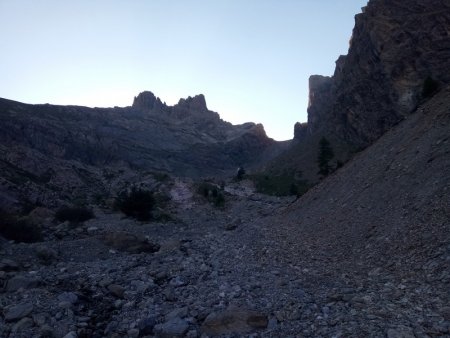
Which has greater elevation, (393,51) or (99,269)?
(393,51)

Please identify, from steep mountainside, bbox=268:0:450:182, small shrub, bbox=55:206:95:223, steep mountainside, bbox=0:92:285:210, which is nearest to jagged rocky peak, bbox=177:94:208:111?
steep mountainside, bbox=0:92:285:210

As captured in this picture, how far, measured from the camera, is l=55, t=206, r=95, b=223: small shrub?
33.4m

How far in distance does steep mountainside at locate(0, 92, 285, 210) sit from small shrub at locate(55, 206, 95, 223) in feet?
24.5

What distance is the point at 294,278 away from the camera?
1369 cm

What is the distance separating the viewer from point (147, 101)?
19625 centimetres

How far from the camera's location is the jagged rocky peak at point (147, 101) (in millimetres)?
194663

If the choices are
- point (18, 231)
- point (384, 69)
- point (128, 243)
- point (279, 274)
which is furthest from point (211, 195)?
point (384, 69)

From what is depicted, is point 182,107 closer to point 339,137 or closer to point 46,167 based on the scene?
point 339,137

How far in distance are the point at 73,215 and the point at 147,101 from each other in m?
169

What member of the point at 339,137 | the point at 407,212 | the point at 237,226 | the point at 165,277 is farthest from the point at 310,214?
the point at 339,137

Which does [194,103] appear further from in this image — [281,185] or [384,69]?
[384,69]

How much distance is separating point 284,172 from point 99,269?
76620 mm

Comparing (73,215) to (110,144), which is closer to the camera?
(73,215)

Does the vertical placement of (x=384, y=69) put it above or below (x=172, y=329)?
above
